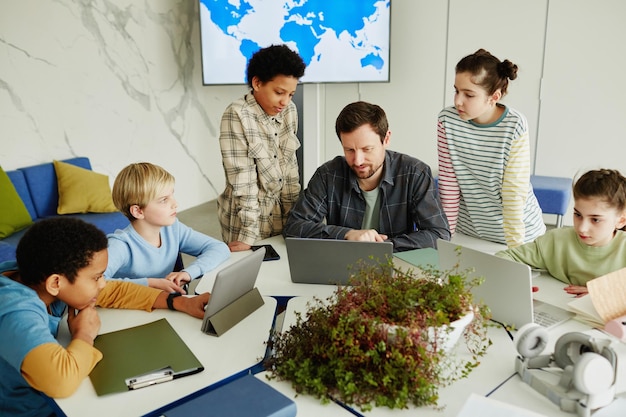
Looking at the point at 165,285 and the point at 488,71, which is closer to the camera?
the point at 165,285

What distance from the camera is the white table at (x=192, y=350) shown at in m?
1.12

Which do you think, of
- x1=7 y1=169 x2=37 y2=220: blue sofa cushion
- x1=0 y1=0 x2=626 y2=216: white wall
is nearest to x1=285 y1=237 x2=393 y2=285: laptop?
x1=7 y1=169 x2=37 y2=220: blue sofa cushion

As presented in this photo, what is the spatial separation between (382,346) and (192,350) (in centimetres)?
53

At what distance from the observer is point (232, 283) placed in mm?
1397

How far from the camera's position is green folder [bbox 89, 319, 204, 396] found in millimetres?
1193

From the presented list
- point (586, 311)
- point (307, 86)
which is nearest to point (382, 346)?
point (586, 311)

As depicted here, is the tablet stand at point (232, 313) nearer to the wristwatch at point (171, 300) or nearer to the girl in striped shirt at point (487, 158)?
the wristwatch at point (171, 300)

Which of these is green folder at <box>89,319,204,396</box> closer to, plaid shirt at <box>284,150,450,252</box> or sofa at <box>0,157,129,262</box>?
plaid shirt at <box>284,150,450,252</box>

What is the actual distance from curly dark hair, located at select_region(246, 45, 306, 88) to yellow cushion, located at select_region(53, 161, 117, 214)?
1.94 meters

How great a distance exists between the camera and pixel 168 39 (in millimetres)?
4848

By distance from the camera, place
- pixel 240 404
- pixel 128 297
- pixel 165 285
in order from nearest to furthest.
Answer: pixel 240 404 < pixel 128 297 < pixel 165 285

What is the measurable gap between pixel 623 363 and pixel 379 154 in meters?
1.06

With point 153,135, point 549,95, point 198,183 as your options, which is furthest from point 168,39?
point 549,95

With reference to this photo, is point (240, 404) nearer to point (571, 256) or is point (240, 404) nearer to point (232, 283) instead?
point (232, 283)
